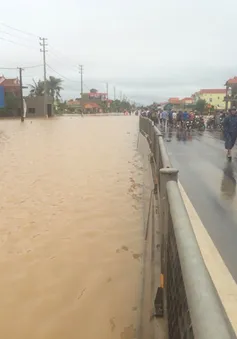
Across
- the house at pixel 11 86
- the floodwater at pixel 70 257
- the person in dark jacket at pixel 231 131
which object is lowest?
the floodwater at pixel 70 257

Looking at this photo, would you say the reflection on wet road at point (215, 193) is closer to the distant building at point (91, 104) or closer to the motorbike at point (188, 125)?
the motorbike at point (188, 125)

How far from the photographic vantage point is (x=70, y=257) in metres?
5.90

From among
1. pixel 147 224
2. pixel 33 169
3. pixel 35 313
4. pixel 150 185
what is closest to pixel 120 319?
pixel 35 313

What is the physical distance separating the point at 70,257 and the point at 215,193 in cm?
389

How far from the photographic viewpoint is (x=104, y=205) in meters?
8.88

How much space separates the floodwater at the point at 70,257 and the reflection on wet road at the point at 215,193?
1163 millimetres

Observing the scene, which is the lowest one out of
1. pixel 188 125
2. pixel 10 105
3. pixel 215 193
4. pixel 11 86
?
pixel 215 193

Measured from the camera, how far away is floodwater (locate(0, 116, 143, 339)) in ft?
13.9

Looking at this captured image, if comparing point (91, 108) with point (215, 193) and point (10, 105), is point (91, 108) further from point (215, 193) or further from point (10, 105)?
point (215, 193)

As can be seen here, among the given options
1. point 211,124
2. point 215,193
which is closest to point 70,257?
point 215,193

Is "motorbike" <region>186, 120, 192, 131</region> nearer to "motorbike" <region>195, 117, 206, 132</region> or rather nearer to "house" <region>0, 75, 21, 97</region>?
"motorbike" <region>195, 117, 206, 132</region>

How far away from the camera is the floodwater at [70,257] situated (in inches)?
167

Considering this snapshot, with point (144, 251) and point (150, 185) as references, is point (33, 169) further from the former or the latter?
point (144, 251)

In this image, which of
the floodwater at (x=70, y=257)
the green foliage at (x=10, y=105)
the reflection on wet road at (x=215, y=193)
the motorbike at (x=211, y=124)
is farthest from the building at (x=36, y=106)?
the floodwater at (x=70, y=257)
